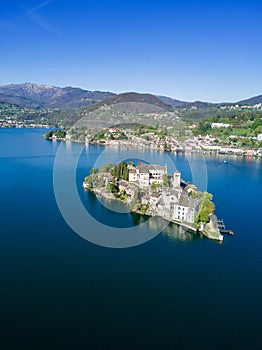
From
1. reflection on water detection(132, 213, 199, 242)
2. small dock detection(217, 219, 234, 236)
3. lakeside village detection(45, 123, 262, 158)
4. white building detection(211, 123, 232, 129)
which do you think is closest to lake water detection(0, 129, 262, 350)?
reflection on water detection(132, 213, 199, 242)

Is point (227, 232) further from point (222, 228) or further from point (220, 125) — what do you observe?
point (220, 125)

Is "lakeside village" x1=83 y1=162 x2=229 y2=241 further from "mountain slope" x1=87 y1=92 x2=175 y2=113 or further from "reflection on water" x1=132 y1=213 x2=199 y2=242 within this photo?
"mountain slope" x1=87 y1=92 x2=175 y2=113

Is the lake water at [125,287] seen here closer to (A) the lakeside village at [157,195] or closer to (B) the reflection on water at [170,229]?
(B) the reflection on water at [170,229]

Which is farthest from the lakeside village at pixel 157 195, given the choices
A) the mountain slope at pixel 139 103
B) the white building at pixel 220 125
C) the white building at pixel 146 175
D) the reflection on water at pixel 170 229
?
the white building at pixel 220 125

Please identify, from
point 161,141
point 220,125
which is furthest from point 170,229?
point 220,125

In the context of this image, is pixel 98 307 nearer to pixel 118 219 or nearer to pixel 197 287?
pixel 197 287

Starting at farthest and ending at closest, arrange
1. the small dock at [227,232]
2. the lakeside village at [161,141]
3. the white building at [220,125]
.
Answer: the white building at [220,125], the lakeside village at [161,141], the small dock at [227,232]
